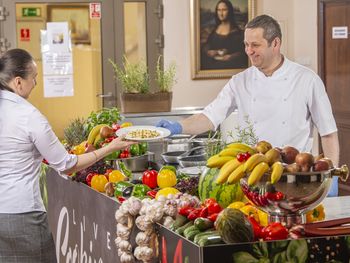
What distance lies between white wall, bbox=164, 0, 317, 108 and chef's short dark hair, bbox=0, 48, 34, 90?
448cm

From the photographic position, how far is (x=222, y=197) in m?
3.07

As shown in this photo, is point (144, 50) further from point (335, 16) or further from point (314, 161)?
point (314, 161)

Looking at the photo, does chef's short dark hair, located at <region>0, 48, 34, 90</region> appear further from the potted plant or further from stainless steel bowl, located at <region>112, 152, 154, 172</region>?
the potted plant

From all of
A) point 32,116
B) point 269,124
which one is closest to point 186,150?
point 269,124

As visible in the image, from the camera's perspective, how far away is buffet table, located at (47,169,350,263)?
2393mm

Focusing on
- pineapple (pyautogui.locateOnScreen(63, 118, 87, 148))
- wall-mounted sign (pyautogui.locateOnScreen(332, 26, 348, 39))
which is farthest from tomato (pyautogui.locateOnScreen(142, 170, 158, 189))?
wall-mounted sign (pyautogui.locateOnScreen(332, 26, 348, 39))

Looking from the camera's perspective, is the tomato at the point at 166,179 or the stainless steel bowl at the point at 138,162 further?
the stainless steel bowl at the point at 138,162

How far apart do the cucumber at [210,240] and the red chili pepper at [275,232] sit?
0.15 meters

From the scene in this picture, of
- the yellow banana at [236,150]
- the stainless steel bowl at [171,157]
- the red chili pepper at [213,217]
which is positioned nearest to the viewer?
the red chili pepper at [213,217]

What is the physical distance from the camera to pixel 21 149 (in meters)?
3.58

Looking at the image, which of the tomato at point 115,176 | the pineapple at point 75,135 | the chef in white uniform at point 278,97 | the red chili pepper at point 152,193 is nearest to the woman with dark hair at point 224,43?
the pineapple at point 75,135

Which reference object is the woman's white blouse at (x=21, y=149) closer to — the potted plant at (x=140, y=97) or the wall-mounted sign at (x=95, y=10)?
the potted plant at (x=140, y=97)

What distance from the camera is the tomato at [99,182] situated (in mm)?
3719

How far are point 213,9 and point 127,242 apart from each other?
537cm
